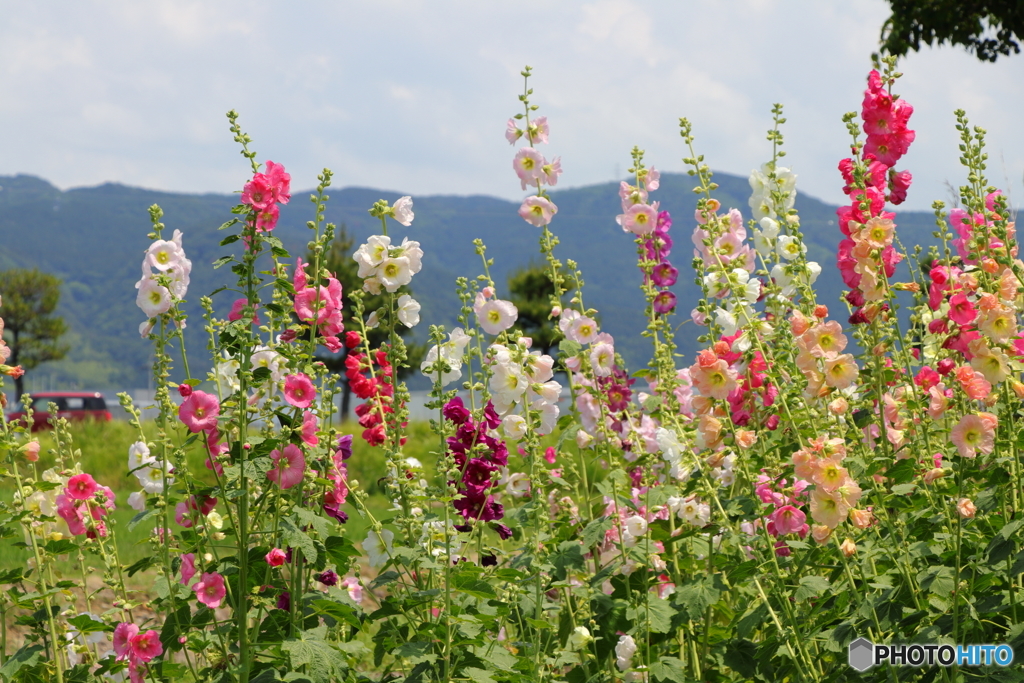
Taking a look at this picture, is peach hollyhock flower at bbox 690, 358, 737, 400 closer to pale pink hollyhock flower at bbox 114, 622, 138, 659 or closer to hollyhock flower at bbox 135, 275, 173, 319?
hollyhock flower at bbox 135, 275, 173, 319

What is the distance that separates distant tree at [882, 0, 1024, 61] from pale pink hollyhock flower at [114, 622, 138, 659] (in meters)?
12.1

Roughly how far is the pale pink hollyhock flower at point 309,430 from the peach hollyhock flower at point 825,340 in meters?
1.35

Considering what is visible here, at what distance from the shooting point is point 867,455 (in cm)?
275

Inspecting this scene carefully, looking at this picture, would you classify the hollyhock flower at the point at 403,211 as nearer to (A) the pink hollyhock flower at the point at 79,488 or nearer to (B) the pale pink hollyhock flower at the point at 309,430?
(B) the pale pink hollyhock flower at the point at 309,430

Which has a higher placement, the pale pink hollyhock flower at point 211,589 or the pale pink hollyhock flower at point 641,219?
the pale pink hollyhock flower at point 641,219

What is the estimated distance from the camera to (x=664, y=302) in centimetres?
353

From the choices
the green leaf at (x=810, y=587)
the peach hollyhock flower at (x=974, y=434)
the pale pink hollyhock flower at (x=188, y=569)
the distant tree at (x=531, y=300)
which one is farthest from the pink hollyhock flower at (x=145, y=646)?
the distant tree at (x=531, y=300)

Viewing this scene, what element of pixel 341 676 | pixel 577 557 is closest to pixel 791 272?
pixel 577 557

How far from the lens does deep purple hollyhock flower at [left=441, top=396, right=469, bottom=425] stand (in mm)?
2549

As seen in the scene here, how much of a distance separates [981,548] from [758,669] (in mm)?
727

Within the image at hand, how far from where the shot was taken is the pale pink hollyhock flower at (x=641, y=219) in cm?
333

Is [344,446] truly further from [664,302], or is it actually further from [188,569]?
[664,302]

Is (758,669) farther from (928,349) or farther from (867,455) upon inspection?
(928,349)

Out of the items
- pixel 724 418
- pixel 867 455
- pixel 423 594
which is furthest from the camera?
pixel 867 455
